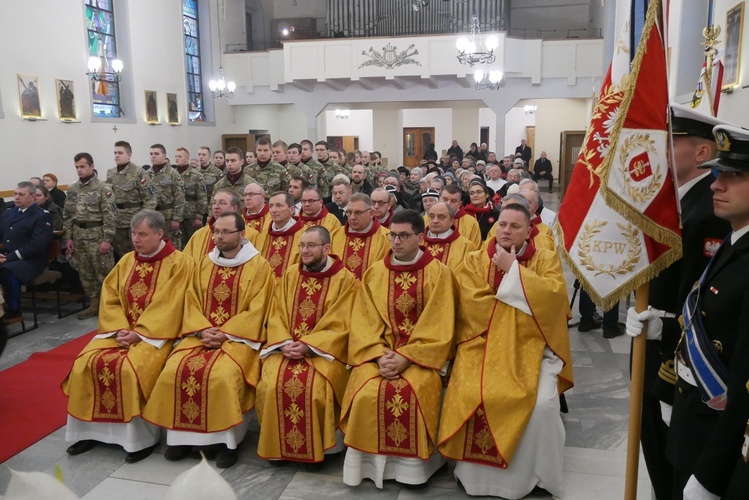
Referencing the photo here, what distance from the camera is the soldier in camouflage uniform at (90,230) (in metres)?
8.20

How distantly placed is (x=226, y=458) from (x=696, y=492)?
10.3 feet

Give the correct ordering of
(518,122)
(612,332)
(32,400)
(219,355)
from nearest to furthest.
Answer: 1. (219,355)
2. (32,400)
3. (612,332)
4. (518,122)

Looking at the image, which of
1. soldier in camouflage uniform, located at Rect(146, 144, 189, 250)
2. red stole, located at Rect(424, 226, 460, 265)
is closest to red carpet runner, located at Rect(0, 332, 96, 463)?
soldier in camouflage uniform, located at Rect(146, 144, 189, 250)

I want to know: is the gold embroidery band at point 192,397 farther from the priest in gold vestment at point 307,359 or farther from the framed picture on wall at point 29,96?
the framed picture on wall at point 29,96

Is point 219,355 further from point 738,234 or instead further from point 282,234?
point 738,234

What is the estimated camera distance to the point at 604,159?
2.93 metres

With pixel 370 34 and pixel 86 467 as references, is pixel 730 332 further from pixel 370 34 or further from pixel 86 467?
pixel 370 34

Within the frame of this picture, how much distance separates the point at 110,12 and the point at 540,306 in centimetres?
1566

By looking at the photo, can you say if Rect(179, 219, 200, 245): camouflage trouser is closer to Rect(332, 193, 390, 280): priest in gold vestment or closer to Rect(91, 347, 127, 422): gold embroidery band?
Rect(332, 193, 390, 280): priest in gold vestment

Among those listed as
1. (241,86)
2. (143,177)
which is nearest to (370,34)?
(241,86)

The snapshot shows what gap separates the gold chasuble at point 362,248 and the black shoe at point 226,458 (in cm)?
217

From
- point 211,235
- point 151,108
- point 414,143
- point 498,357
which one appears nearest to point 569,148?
point 414,143

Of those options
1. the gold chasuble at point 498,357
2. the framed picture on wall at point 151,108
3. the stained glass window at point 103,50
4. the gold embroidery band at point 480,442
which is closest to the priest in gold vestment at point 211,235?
the gold chasuble at point 498,357

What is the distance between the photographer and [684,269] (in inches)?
116
